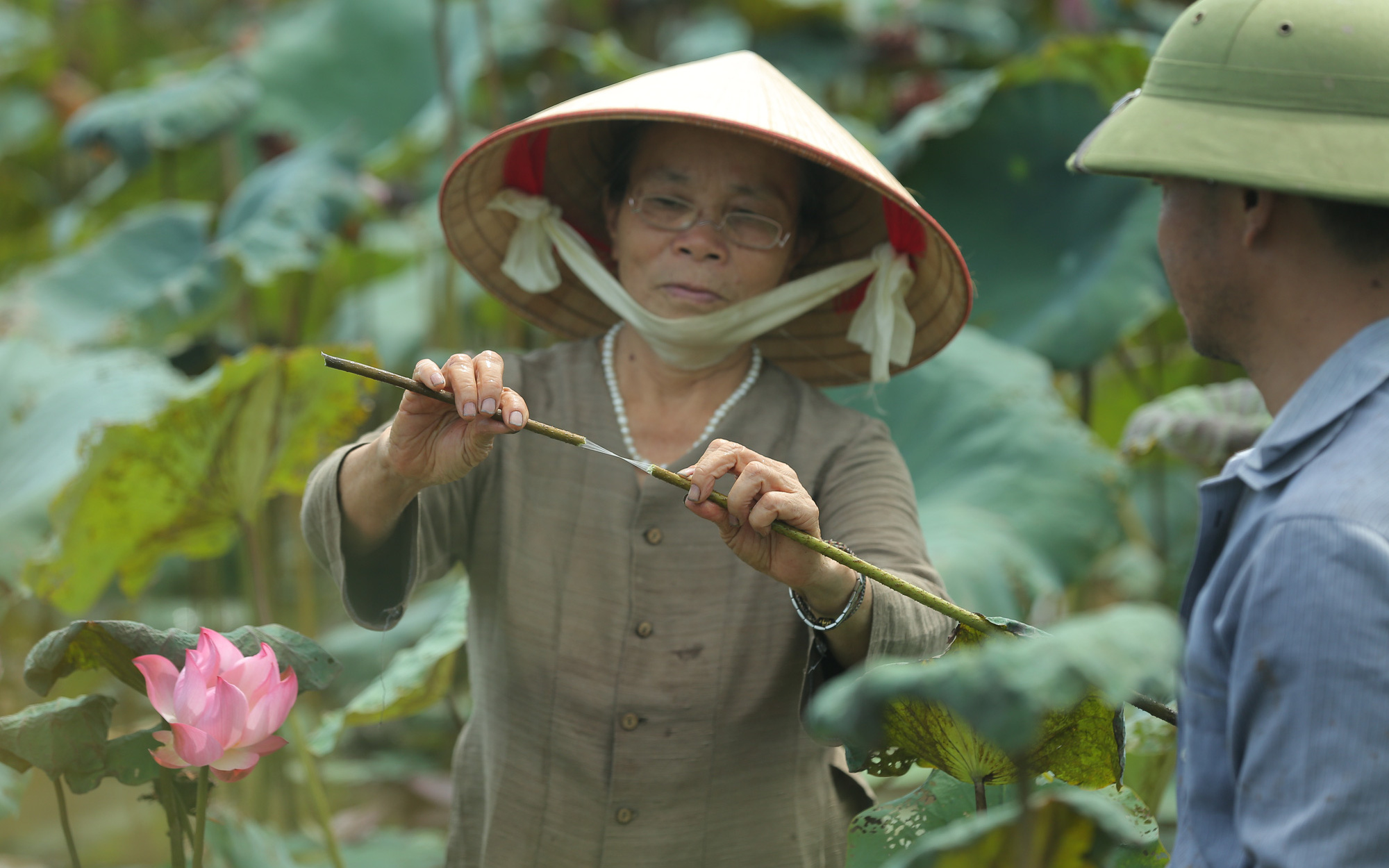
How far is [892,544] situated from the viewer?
3.93 feet

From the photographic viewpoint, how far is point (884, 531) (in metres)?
1.21

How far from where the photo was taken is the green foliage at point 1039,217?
238 cm

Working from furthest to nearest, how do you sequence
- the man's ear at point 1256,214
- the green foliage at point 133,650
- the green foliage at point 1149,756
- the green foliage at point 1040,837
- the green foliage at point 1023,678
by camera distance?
the green foliage at point 1149,756, the green foliage at point 133,650, the man's ear at point 1256,214, the green foliage at point 1040,837, the green foliage at point 1023,678

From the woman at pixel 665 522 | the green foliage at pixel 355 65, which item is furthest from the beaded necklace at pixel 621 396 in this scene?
the green foliage at pixel 355 65

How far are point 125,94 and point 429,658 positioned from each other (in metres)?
2.64

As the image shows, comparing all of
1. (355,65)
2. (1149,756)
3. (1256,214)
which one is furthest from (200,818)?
(355,65)

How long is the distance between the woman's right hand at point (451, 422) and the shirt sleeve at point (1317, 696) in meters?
0.59

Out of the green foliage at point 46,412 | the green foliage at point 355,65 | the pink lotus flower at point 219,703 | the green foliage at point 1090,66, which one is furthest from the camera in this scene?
the green foliage at point 355,65

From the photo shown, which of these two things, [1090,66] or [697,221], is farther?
[1090,66]

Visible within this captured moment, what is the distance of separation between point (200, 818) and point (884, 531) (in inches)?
26.2

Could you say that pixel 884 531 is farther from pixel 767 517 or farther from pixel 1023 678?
pixel 1023 678

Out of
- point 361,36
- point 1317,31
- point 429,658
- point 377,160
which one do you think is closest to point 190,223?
point 377,160

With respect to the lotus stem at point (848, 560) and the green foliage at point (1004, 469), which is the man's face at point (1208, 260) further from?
the green foliage at point (1004, 469)

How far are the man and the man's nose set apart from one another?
44cm
